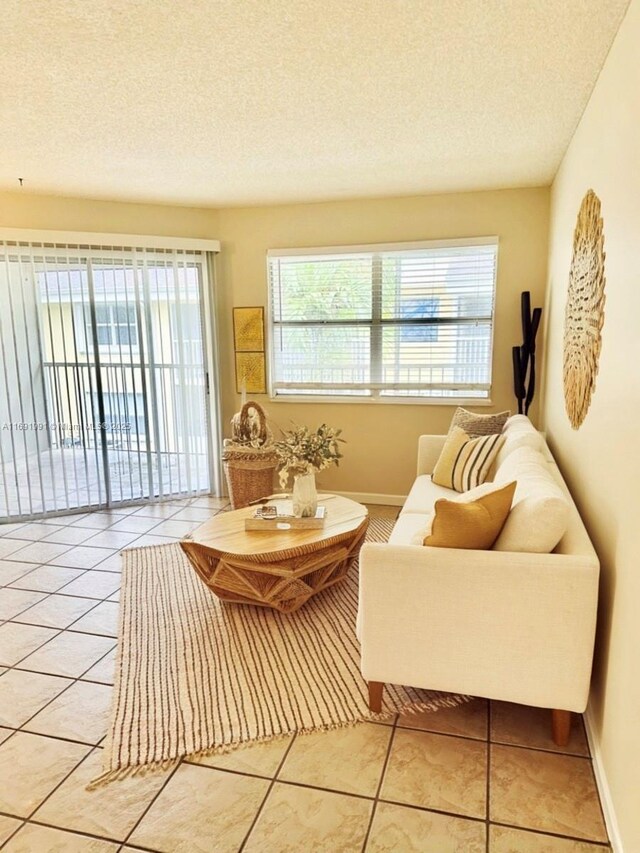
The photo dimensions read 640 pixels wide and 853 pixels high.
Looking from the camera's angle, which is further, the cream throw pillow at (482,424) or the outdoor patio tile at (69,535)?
the outdoor patio tile at (69,535)

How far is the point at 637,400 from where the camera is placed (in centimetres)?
147

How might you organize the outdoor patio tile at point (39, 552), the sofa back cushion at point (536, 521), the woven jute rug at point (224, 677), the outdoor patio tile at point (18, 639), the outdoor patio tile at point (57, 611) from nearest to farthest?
the sofa back cushion at point (536, 521) < the woven jute rug at point (224, 677) < the outdoor patio tile at point (18, 639) < the outdoor patio tile at point (57, 611) < the outdoor patio tile at point (39, 552)

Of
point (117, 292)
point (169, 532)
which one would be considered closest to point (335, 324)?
point (117, 292)

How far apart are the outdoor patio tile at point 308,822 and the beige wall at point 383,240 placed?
3.00 meters

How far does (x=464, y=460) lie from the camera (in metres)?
3.26

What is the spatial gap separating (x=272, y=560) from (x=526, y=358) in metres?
2.44

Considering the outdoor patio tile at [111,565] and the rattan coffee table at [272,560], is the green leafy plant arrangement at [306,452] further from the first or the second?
the outdoor patio tile at [111,565]

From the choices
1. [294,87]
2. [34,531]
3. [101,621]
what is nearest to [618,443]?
[294,87]

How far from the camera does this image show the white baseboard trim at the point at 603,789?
146cm

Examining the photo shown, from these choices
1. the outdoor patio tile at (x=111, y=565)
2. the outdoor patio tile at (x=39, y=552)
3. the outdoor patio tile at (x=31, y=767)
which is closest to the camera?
the outdoor patio tile at (x=31, y=767)

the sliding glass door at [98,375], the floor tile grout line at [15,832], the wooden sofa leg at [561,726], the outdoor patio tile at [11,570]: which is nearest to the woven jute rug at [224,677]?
the floor tile grout line at [15,832]

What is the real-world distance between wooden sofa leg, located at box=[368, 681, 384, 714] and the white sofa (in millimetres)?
59

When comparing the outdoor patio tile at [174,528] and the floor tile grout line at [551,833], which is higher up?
the outdoor patio tile at [174,528]

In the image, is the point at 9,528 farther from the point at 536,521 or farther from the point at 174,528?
the point at 536,521
